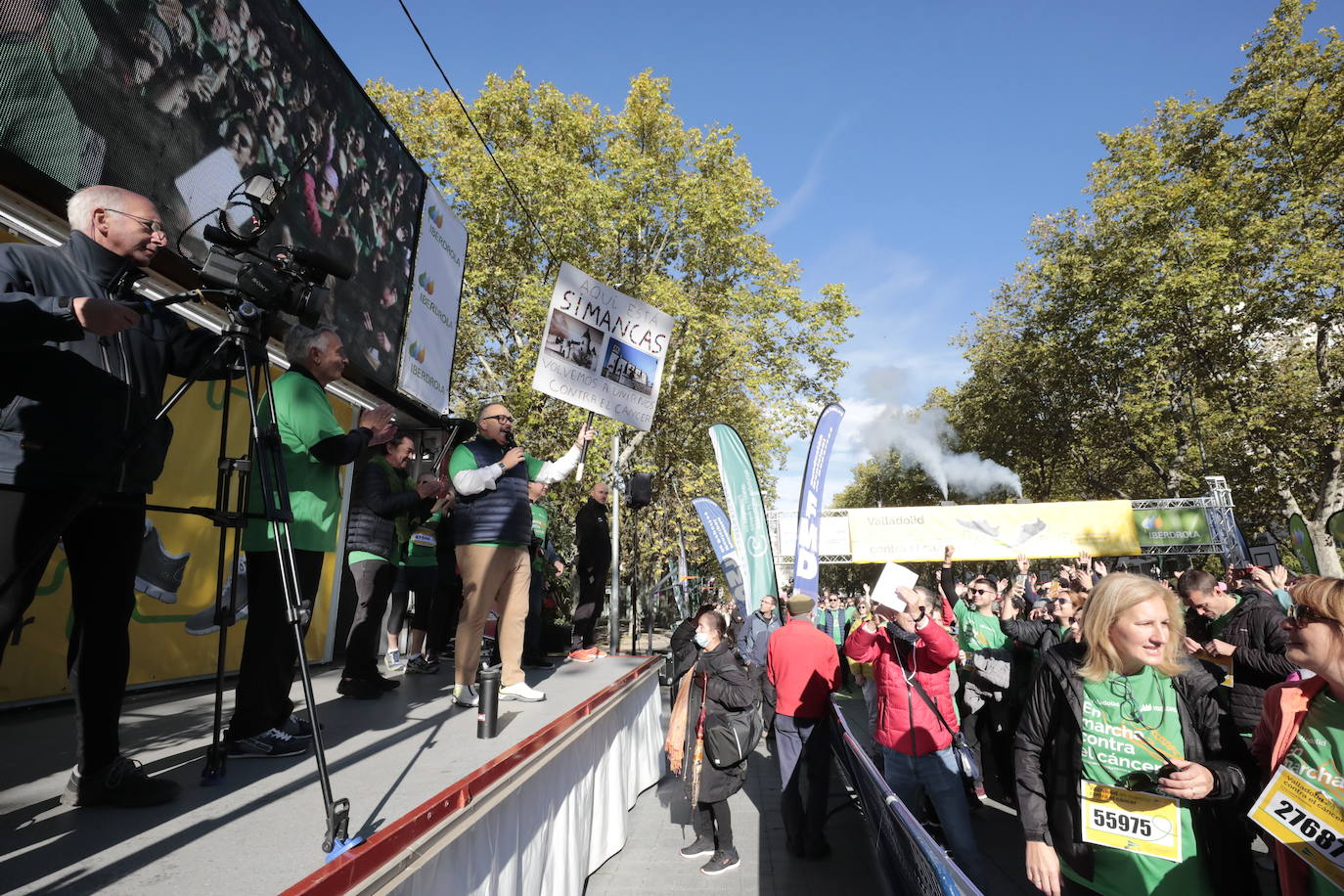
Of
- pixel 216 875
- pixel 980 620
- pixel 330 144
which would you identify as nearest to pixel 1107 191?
pixel 980 620

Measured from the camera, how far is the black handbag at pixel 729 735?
199 inches

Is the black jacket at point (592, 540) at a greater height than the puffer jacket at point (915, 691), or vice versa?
the black jacket at point (592, 540)

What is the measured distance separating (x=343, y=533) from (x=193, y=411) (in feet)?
7.93

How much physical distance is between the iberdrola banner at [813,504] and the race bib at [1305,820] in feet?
22.1

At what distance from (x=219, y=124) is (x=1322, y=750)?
20.7 feet

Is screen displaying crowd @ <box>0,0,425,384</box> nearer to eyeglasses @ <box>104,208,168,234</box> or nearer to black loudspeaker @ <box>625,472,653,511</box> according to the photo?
eyeglasses @ <box>104,208,168,234</box>

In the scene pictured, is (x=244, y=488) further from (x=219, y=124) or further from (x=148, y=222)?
(x=219, y=124)

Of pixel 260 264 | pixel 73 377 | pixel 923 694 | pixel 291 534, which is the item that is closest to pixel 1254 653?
pixel 923 694

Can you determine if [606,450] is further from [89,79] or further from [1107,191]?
[1107,191]

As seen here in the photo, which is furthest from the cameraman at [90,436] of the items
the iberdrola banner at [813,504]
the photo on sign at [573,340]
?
the iberdrola banner at [813,504]

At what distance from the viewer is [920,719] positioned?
4230mm

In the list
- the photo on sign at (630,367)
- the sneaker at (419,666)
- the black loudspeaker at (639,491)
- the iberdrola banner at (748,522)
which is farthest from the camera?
the iberdrola banner at (748,522)

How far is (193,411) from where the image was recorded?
5465 mm

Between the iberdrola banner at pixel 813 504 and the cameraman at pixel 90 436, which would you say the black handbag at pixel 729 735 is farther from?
the cameraman at pixel 90 436
